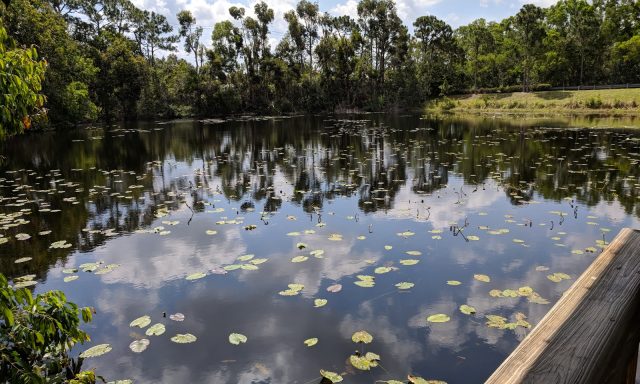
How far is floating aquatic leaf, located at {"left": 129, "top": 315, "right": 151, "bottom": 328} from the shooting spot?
523 centimetres

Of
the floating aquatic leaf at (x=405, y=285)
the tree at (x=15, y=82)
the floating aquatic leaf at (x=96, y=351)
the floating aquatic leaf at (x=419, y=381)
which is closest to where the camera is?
the tree at (x=15, y=82)

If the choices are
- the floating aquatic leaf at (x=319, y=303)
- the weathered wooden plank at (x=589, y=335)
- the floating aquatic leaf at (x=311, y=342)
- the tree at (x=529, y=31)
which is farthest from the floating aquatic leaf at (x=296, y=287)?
the tree at (x=529, y=31)

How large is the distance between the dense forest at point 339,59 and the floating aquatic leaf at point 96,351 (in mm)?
49547

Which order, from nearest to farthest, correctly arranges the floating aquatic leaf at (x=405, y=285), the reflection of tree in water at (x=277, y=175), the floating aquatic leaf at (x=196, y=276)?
the floating aquatic leaf at (x=405, y=285), the floating aquatic leaf at (x=196, y=276), the reflection of tree in water at (x=277, y=175)

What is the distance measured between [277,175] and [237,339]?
1043 cm

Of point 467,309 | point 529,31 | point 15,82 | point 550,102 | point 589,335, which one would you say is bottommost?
point 467,309

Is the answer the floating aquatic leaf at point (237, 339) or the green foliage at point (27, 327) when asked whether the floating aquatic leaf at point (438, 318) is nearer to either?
the floating aquatic leaf at point (237, 339)

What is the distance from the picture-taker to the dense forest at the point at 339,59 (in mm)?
52969

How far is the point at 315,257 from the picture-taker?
23.6ft

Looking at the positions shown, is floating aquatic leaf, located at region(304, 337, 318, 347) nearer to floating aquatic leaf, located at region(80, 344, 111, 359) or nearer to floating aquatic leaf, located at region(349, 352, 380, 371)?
floating aquatic leaf, located at region(349, 352, 380, 371)

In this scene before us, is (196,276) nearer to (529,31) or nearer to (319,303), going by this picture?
(319,303)

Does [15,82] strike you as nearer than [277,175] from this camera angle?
Yes

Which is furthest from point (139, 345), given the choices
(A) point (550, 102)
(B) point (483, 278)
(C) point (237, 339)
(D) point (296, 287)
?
(A) point (550, 102)

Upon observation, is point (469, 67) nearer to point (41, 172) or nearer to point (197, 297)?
point (41, 172)
